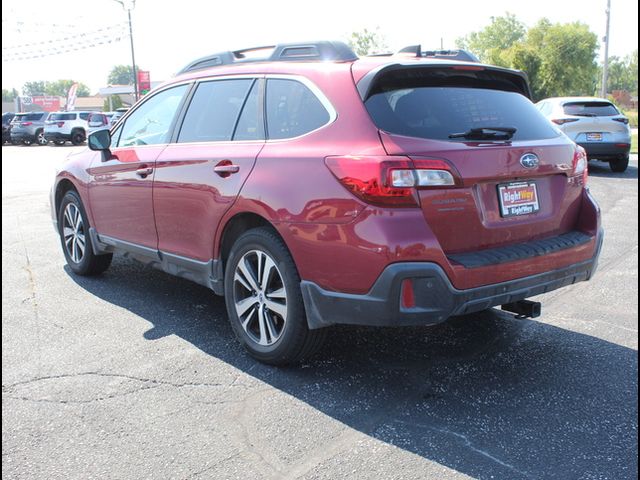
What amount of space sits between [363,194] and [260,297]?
1.05 meters

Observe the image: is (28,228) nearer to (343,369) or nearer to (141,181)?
(141,181)

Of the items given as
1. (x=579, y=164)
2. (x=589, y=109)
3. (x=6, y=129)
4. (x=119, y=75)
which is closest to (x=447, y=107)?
(x=579, y=164)

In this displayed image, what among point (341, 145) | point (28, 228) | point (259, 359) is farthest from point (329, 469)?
point (28, 228)

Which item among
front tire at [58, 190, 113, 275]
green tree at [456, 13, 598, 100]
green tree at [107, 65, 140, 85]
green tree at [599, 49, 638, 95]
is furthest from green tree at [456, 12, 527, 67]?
green tree at [107, 65, 140, 85]

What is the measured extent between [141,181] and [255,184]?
148cm

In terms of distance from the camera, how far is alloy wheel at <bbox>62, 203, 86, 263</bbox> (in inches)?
233

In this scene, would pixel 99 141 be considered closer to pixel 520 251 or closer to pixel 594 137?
pixel 520 251

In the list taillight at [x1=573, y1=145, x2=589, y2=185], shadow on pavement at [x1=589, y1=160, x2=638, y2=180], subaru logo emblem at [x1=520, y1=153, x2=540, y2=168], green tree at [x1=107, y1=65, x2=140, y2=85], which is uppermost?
green tree at [x1=107, y1=65, x2=140, y2=85]

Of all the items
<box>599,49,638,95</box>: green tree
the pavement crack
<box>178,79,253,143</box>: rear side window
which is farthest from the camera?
<box>599,49,638,95</box>: green tree

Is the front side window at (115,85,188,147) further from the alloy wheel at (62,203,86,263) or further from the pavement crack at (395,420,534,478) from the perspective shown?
the pavement crack at (395,420,534,478)

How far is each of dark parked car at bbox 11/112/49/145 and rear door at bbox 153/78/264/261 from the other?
1436 inches

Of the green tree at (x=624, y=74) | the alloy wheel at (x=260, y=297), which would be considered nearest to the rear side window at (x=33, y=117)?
the alloy wheel at (x=260, y=297)

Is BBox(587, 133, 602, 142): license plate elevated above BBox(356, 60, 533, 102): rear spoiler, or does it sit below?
below

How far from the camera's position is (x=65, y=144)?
39562mm
